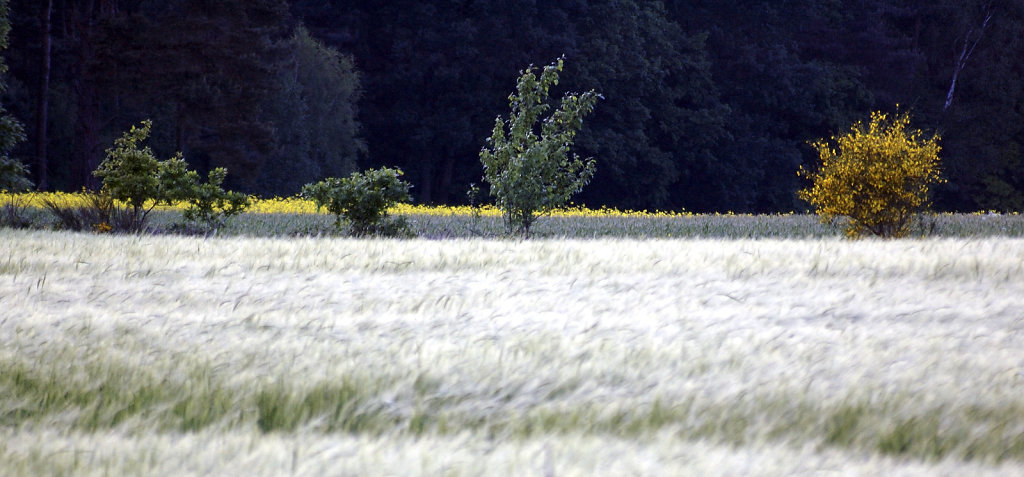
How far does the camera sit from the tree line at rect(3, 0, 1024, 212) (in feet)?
103

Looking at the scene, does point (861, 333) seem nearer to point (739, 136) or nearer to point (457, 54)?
point (457, 54)

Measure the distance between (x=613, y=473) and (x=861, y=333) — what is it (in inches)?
89.0

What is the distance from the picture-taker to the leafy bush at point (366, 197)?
14.5 meters

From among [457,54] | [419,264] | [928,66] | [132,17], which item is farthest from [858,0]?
[419,264]

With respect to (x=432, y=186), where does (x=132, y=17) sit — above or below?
above

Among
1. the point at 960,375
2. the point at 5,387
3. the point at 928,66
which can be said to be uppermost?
the point at 928,66

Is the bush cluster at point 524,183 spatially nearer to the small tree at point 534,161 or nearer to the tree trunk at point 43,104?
the small tree at point 534,161

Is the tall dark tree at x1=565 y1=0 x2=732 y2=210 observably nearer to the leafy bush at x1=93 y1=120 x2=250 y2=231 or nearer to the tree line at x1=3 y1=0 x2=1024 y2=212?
the tree line at x1=3 y1=0 x2=1024 y2=212

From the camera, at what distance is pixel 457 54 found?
37625mm

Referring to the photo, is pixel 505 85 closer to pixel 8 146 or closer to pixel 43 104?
pixel 43 104

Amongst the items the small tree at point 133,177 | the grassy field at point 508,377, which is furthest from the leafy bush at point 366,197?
the grassy field at point 508,377

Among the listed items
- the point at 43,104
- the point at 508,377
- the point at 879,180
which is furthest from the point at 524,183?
the point at 43,104

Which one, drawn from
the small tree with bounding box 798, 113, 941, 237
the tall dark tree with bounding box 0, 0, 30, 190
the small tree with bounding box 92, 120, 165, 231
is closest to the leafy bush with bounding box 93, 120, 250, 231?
the small tree with bounding box 92, 120, 165, 231

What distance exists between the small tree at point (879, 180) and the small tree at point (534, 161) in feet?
12.5
